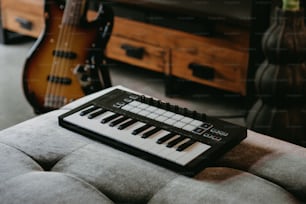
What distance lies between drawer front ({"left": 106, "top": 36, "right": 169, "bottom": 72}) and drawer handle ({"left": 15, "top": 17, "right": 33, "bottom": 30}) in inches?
21.3

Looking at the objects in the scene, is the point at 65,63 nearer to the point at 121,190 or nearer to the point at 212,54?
the point at 212,54

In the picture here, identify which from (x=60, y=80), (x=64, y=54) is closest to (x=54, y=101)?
(x=60, y=80)

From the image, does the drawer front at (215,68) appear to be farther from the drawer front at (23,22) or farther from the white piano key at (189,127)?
the white piano key at (189,127)

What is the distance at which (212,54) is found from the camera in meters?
2.24

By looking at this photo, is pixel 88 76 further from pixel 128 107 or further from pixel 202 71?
pixel 128 107

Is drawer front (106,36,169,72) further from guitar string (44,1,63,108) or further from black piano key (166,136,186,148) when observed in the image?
black piano key (166,136,186,148)

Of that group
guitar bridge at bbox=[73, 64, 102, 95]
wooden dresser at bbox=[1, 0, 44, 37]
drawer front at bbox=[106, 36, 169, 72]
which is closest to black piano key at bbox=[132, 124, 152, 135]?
guitar bridge at bbox=[73, 64, 102, 95]

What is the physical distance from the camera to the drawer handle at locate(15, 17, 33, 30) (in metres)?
2.87

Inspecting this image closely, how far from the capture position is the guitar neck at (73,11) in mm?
2039

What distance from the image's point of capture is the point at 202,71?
2.28 m

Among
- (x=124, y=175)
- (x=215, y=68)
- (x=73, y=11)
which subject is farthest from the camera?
(x=215, y=68)

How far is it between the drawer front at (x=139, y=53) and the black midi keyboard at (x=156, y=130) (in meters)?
1.12

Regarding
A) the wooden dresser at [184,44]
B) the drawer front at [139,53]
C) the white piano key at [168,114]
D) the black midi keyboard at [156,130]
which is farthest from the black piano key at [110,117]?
the drawer front at [139,53]

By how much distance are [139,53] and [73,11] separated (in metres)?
0.50
